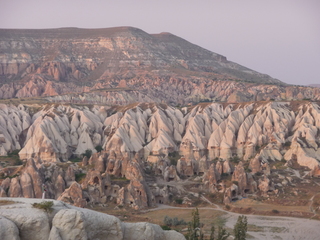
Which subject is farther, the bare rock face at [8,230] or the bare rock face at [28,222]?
the bare rock face at [28,222]

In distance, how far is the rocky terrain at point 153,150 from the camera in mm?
53219

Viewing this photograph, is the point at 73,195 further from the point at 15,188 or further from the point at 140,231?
the point at 140,231

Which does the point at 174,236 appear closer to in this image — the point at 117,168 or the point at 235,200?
the point at 235,200

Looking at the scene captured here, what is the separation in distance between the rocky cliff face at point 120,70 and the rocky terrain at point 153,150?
95.7 ft

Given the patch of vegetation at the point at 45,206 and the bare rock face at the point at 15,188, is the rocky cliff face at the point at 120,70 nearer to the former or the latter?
the bare rock face at the point at 15,188

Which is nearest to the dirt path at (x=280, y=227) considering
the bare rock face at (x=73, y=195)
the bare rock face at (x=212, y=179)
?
the bare rock face at (x=212, y=179)

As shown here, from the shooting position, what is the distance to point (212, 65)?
581 feet

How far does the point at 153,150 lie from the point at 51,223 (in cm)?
6013

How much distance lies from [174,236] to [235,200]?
3093cm

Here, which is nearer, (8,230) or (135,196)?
(8,230)

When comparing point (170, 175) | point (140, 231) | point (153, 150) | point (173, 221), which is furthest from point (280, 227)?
point (153, 150)

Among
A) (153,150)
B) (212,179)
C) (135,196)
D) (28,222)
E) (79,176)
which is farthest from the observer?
(153,150)

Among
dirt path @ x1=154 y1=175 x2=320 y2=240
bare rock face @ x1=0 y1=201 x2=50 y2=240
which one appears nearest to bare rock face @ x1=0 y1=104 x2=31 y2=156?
dirt path @ x1=154 y1=175 x2=320 y2=240

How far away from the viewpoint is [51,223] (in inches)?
719
